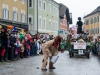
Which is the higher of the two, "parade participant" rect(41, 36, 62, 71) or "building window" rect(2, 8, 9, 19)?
"building window" rect(2, 8, 9, 19)

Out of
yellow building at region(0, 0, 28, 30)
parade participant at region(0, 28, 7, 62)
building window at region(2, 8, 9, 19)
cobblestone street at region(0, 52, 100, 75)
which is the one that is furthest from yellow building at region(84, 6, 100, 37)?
cobblestone street at region(0, 52, 100, 75)

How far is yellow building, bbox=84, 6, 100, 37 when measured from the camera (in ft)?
253

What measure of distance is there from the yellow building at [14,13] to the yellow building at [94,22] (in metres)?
35.8

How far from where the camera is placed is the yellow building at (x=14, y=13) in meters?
35.9

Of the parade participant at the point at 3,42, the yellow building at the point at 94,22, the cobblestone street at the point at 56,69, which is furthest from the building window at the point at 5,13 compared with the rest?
the yellow building at the point at 94,22

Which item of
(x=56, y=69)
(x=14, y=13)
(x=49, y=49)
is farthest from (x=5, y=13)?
(x=56, y=69)

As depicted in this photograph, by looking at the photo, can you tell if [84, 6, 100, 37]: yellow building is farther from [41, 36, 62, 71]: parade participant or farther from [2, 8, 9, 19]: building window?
[41, 36, 62, 71]: parade participant

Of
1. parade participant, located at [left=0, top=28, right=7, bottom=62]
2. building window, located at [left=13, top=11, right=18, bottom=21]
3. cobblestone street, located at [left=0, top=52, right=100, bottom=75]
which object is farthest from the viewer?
building window, located at [left=13, top=11, right=18, bottom=21]

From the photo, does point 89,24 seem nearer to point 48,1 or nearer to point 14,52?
point 48,1

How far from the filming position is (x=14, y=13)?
40062mm

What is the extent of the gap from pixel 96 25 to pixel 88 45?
55.9 m

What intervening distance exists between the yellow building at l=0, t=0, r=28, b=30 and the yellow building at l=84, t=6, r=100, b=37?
3581 cm

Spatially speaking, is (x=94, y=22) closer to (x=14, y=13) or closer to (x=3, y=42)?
(x=14, y=13)

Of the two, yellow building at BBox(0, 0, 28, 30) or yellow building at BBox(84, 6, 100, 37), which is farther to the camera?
yellow building at BBox(84, 6, 100, 37)
